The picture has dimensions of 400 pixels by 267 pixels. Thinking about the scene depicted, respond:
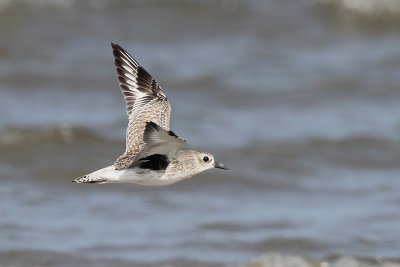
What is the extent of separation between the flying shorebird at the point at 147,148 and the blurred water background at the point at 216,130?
1.79 metres

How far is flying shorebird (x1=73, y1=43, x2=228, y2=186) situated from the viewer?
6055 millimetres

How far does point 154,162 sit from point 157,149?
0.65 feet

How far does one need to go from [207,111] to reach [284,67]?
2.11m

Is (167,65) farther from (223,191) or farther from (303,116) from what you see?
(223,191)

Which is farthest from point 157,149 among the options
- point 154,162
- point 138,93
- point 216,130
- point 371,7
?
point 371,7

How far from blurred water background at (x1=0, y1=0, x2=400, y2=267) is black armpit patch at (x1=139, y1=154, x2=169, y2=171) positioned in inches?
84.1

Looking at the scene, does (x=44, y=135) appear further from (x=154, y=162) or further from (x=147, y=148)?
(x=147, y=148)

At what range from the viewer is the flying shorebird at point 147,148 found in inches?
238

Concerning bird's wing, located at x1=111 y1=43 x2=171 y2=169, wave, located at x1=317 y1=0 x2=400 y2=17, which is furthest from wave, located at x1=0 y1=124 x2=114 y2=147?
wave, located at x1=317 y1=0 x2=400 y2=17

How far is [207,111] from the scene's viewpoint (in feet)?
42.9

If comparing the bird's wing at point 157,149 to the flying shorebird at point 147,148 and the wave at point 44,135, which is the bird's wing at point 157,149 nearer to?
the flying shorebird at point 147,148

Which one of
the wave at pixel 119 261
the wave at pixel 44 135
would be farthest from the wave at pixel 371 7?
the wave at pixel 119 261

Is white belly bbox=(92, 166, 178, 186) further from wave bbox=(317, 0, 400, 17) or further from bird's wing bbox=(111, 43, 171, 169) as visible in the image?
wave bbox=(317, 0, 400, 17)

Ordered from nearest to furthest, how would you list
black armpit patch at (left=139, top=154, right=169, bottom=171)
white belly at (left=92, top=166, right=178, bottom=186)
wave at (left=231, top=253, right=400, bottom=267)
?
white belly at (left=92, top=166, right=178, bottom=186)
black armpit patch at (left=139, top=154, right=169, bottom=171)
wave at (left=231, top=253, right=400, bottom=267)
